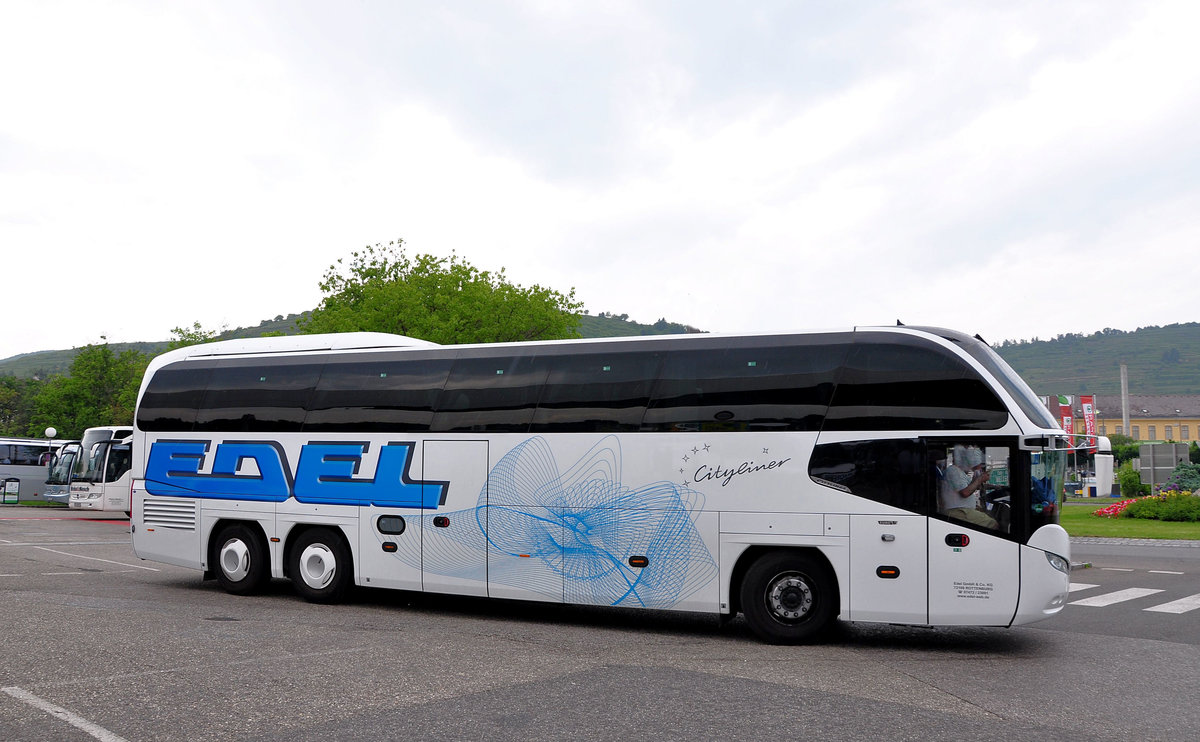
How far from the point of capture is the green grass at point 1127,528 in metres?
24.9

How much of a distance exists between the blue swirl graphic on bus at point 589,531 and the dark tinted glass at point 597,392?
25 cm

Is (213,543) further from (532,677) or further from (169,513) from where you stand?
(532,677)

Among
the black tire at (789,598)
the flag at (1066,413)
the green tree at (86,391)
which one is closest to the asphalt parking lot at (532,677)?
the black tire at (789,598)

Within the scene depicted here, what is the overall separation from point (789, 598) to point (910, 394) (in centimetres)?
238

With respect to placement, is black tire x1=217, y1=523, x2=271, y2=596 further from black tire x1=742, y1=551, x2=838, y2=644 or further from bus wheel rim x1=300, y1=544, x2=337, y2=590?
black tire x1=742, y1=551, x2=838, y2=644

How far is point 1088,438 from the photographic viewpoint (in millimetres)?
10305

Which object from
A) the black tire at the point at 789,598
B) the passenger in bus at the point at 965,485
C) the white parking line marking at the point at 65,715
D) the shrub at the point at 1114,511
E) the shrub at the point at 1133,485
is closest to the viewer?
the white parking line marking at the point at 65,715

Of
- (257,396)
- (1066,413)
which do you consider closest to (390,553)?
(257,396)

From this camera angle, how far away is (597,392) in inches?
443

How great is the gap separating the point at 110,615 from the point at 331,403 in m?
3.54

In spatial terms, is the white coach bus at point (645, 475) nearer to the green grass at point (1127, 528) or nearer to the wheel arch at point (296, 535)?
the wheel arch at point (296, 535)

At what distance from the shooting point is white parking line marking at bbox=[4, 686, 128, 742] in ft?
19.7

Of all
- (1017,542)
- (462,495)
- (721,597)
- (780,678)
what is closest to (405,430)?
(462,495)

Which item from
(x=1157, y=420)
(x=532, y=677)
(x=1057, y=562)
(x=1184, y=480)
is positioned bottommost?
(x=532, y=677)
